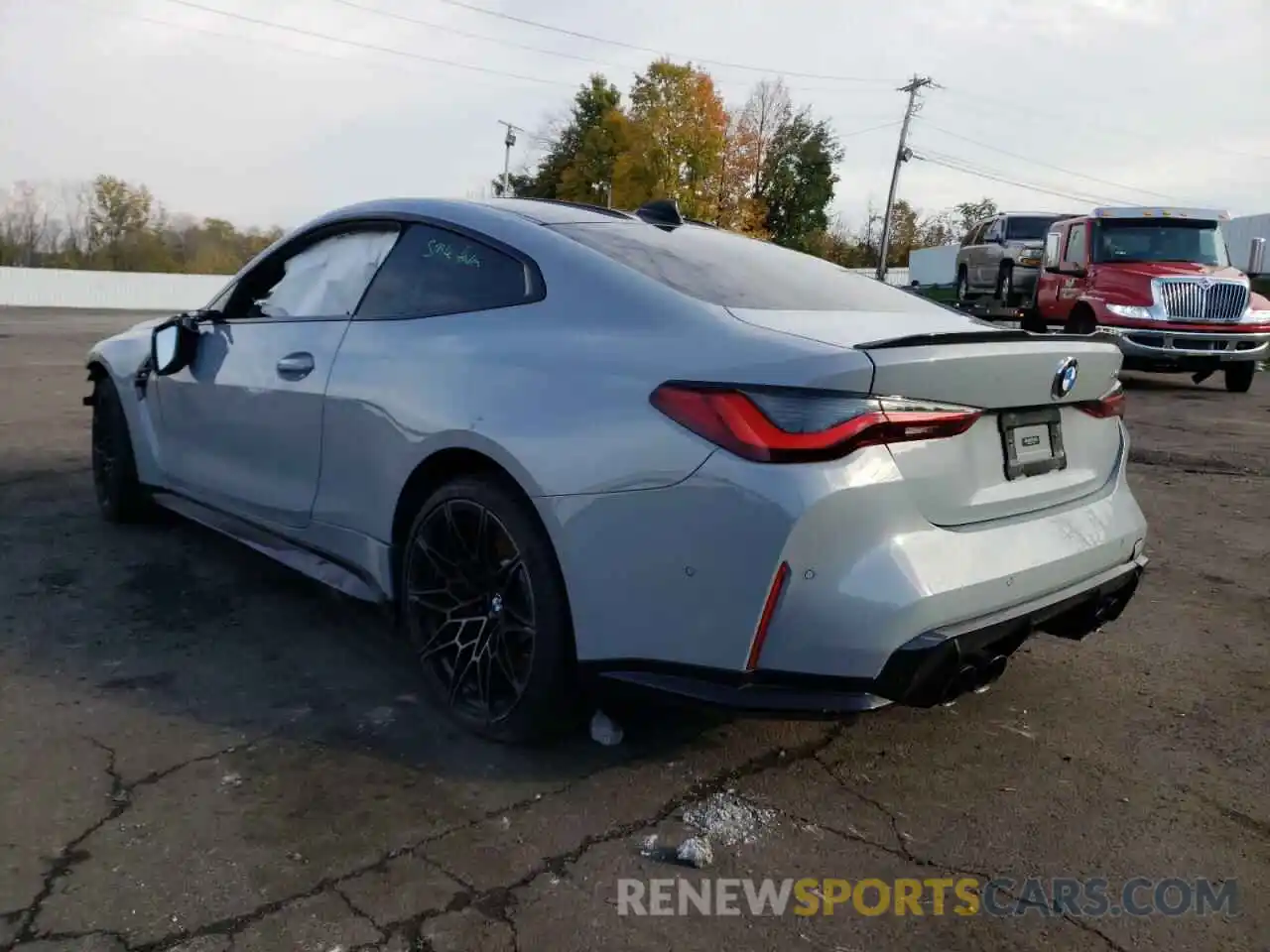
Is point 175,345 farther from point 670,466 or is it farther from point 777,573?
point 777,573

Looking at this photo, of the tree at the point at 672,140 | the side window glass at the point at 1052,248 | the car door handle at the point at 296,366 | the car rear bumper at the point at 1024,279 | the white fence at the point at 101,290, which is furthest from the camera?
the tree at the point at 672,140

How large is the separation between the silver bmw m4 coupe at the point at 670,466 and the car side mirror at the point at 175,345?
0.75m

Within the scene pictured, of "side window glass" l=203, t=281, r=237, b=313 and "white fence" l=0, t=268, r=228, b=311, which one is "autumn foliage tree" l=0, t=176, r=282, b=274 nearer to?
"white fence" l=0, t=268, r=228, b=311

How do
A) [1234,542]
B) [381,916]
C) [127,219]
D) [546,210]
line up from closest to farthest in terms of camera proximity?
[381,916], [546,210], [1234,542], [127,219]

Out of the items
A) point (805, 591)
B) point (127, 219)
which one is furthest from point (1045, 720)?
point (127, 219)

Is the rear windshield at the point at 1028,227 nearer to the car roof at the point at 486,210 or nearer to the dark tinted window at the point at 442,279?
the car roof at the point at 486,210

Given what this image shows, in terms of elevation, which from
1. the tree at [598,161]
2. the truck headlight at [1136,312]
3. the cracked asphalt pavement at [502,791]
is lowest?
the cracked asphalt pavement at [502,791]

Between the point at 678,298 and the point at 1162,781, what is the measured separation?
1.91 meters

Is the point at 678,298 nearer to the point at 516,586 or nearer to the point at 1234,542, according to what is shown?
the point at 516,586

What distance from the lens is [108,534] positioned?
5078mm

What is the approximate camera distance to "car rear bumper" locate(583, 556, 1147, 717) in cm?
240

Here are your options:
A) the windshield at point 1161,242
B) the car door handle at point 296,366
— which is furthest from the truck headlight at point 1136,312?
the car door handle at point 296,366

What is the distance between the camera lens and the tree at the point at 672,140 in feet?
182

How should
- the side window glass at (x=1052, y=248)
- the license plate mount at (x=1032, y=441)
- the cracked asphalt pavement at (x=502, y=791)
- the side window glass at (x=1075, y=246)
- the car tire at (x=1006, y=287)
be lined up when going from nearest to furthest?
the cracked asphalt pavement at (x=502, y=791) < the license plate mount at (x=1032, y=441) < the side window glass at (x=1075, y=246) < the side window glass at (x=1052, y=248) < the car tire at (x=1006, y=287)
